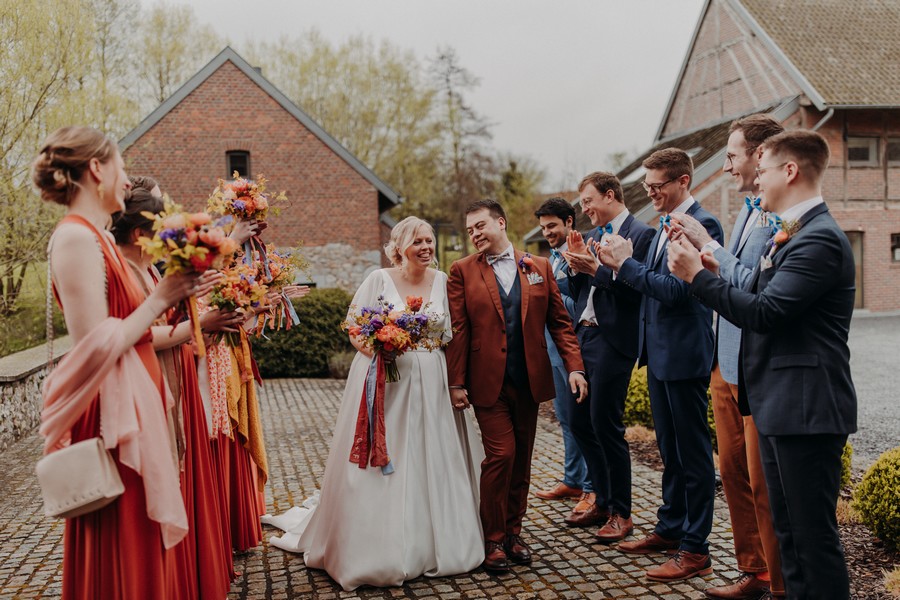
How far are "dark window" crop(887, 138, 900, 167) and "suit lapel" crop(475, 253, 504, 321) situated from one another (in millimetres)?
25008

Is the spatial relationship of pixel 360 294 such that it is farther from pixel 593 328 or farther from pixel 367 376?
pixel 593 328

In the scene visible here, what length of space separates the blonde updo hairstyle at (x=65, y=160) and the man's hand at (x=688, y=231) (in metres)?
2.77

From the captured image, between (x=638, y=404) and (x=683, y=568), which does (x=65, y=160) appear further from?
(x=638, y=404)

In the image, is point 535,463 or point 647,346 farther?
point 535,463

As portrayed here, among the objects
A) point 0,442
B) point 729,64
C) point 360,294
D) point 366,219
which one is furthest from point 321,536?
point 729,64

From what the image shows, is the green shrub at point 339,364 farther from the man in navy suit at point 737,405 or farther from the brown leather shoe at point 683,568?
the man in navy suit at point 737,405

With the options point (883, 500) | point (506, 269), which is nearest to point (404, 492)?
point (506, 269)

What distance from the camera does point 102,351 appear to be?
286 centimetres

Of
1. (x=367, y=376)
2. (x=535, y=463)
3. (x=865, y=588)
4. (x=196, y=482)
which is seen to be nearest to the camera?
(x=196, y=482)

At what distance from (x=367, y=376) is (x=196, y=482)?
4.24 ft

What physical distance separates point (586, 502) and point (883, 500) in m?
2.15

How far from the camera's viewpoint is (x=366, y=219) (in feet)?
70.4

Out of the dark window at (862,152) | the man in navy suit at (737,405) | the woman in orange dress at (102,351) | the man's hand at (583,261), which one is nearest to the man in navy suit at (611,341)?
the man's hand at (583,261)

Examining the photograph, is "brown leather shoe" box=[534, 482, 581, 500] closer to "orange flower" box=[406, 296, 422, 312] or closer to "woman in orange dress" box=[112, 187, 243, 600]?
"orange flower" box=[406, 296, 422, 312]
